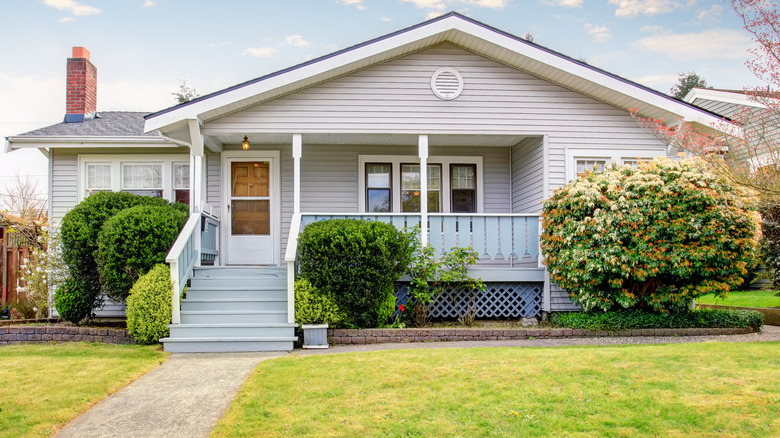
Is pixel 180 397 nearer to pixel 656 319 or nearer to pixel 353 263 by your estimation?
pixel 353 263

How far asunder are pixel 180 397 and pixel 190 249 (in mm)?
4321

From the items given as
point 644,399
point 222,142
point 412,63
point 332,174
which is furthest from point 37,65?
point 644,399

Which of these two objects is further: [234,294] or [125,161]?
[125,161]

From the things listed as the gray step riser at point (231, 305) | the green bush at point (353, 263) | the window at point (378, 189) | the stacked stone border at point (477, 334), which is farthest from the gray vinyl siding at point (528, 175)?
the gray step riser at point (231, 305)

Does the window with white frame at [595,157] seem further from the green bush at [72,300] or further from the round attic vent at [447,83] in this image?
the green bush at [72,300]

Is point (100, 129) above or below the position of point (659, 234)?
above

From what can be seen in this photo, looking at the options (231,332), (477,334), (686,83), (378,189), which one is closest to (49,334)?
(231,332)

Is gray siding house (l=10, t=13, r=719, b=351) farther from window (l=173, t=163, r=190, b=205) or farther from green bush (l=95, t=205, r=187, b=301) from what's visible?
green bush (l=95, t=205, r=187, b=301)

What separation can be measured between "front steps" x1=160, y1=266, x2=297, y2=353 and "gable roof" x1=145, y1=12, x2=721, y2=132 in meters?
2.77

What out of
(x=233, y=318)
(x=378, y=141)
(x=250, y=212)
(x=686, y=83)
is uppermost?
(x=686, y=83)

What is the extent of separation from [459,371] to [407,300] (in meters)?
3.72

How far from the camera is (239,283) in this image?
9.84 metres

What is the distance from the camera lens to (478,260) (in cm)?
1043

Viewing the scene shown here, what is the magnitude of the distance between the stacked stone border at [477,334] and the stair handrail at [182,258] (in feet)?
7.59
